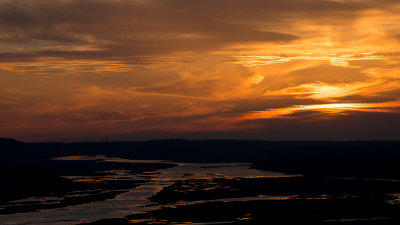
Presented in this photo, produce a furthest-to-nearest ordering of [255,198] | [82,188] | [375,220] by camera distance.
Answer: [82,188], [255,198], [375,220]

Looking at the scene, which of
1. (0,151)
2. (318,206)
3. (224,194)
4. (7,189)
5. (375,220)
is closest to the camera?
(375,220)

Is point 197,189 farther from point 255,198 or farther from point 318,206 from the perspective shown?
point 318,206

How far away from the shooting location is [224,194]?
236 feet

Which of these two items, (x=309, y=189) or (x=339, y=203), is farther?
(x=309, y=189)

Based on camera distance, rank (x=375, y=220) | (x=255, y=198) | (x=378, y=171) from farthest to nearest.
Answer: (x=378, y=171)
(x=255, y=198)
(x=375, y=220)

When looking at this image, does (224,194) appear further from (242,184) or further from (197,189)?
(242,184)

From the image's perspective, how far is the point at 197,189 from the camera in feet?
258

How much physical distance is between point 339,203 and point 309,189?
16863 mm

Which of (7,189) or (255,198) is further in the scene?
(7,189)

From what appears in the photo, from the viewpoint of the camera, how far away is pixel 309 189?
3046 inches

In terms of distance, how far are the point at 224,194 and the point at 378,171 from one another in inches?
1779

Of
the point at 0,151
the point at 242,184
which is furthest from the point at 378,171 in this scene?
the point at 0,151

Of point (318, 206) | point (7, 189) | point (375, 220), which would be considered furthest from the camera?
point (7, 189)

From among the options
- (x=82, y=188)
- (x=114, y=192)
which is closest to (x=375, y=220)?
(x=114, y=192)
